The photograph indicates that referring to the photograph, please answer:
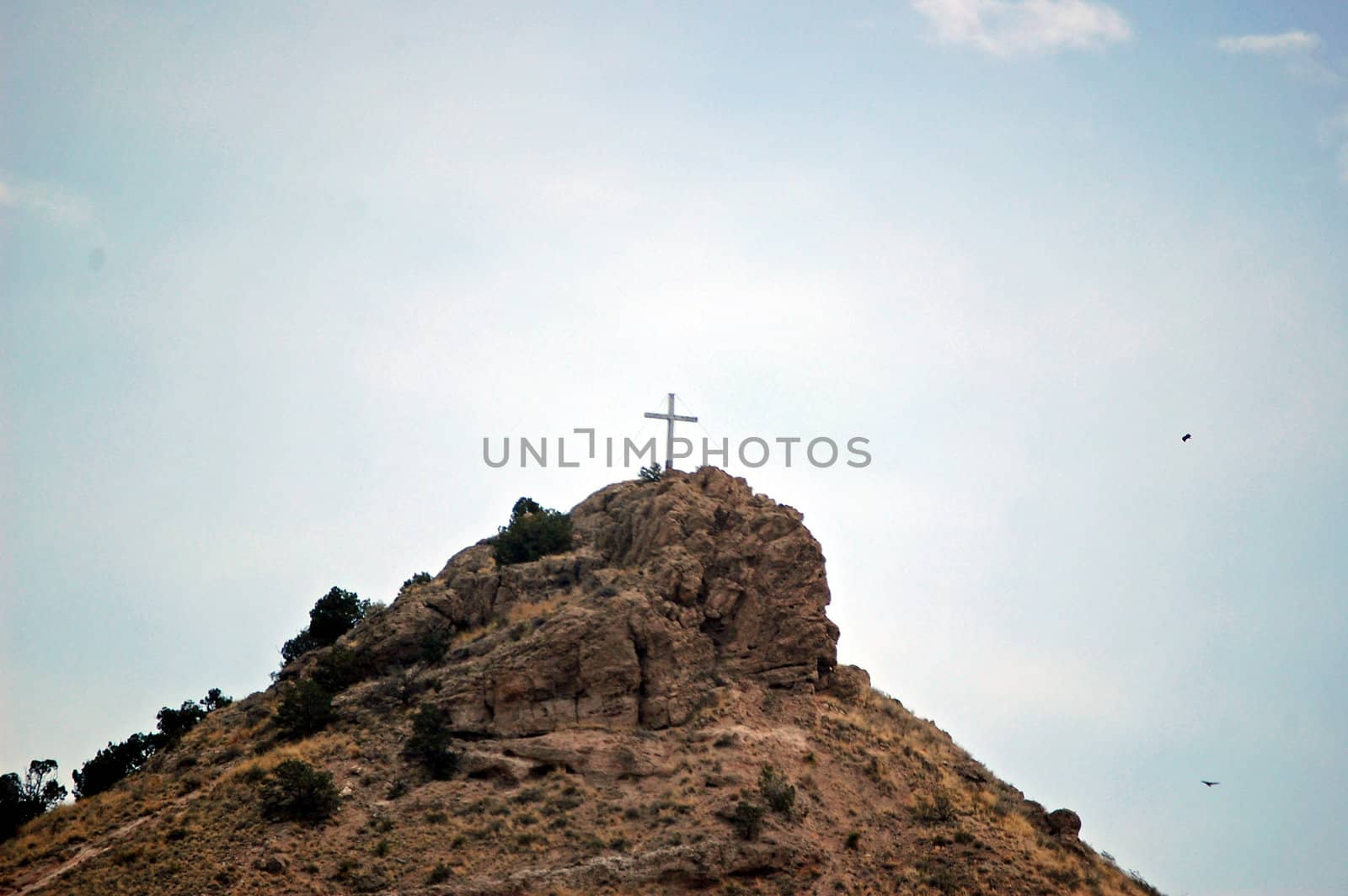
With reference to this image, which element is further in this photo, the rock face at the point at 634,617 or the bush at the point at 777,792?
the rock face at the point at 634,617

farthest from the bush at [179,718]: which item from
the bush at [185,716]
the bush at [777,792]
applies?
the bush at [777,792]

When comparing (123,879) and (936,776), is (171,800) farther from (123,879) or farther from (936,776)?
(936,776)

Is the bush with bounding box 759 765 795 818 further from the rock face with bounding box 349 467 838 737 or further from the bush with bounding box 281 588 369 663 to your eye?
the bush with bounding box 281 588 369 663

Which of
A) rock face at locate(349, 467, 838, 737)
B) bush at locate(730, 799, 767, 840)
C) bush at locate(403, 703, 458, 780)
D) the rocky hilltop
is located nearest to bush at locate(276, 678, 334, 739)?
the rocky hilltop

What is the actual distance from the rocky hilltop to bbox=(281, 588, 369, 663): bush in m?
3.95

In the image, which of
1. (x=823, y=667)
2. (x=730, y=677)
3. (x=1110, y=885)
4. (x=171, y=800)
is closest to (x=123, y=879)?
(x=171, y=800)

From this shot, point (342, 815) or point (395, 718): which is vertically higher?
point (395, 718)

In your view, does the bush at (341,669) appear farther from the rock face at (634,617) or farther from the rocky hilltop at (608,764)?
the rock face at (634,617)

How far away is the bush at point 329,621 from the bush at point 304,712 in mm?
8867

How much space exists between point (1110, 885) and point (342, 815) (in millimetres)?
22839

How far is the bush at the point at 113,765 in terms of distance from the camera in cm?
5559

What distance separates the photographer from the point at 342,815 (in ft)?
151

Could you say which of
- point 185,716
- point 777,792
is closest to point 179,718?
point 185,716

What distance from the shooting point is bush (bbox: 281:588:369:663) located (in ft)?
200
